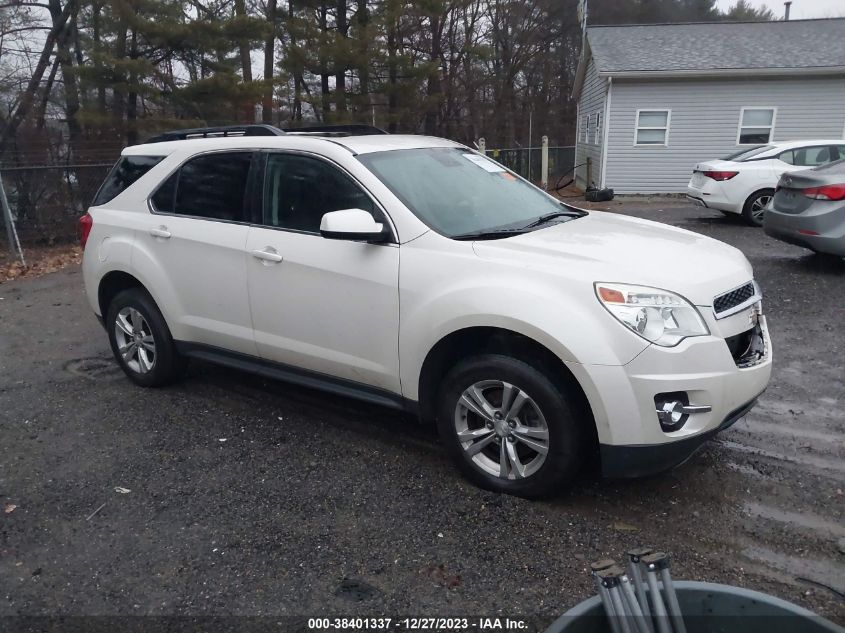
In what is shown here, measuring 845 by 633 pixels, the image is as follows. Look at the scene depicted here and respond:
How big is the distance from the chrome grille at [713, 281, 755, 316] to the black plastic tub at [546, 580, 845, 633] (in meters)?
1.68

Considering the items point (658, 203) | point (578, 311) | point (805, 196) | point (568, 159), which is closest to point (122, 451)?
point (578, 311)

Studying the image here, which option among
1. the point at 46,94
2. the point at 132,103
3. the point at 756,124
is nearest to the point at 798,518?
the point at 132,103

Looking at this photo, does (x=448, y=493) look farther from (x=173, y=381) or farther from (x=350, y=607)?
(x=173, y=381)

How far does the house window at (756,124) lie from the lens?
17766 millimetres

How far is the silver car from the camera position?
785 cm

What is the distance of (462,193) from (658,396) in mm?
1784

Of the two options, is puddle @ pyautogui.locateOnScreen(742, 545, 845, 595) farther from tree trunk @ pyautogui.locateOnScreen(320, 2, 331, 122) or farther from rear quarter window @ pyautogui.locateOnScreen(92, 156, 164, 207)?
tree trunk @ pyautogui.locateOnScreen(320, 2, 331, 122)

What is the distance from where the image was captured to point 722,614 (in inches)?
73.4

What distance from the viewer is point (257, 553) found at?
10.4ft

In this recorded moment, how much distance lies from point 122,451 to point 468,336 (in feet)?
7.64

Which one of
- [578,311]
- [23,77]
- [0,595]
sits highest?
[23,77]

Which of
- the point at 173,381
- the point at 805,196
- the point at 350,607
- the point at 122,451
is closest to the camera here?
the point at 350,607

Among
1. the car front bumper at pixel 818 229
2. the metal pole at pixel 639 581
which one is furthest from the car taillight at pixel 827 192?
the metal pole at pixel 639 581

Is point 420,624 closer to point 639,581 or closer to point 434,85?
point 639,581
